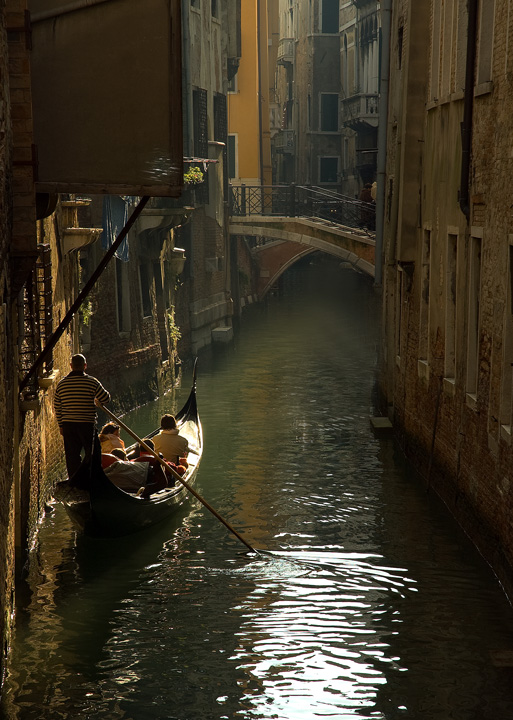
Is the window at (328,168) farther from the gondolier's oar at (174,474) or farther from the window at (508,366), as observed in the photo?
the window at (508,366)

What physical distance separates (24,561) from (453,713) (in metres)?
3.68

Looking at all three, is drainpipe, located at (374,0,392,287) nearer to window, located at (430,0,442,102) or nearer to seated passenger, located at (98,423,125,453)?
window, located at (430,0,442,102)

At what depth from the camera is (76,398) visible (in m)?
9.55

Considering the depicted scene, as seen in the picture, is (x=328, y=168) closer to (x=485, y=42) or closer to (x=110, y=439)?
(x=110, y=439)

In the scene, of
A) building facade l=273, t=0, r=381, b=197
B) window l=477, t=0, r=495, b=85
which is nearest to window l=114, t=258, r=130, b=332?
window l=477, t=0, r=495, b=85

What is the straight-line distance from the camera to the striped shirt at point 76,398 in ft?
31.3

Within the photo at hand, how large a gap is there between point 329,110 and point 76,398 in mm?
28262

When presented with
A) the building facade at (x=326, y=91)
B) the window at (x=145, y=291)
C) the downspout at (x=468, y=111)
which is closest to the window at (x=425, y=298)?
the downspout at (x=468, y=111)

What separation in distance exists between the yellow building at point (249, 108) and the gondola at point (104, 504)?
19.1 metres

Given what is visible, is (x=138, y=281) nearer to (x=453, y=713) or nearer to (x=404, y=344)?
(x=404, y=344)

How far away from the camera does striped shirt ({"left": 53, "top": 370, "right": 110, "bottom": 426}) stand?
9539 millimetres

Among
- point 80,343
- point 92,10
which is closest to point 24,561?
point 92,10

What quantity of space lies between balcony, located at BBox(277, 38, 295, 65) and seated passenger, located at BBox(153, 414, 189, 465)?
2990 cm

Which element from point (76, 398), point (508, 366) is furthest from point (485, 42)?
point (76, 398)
